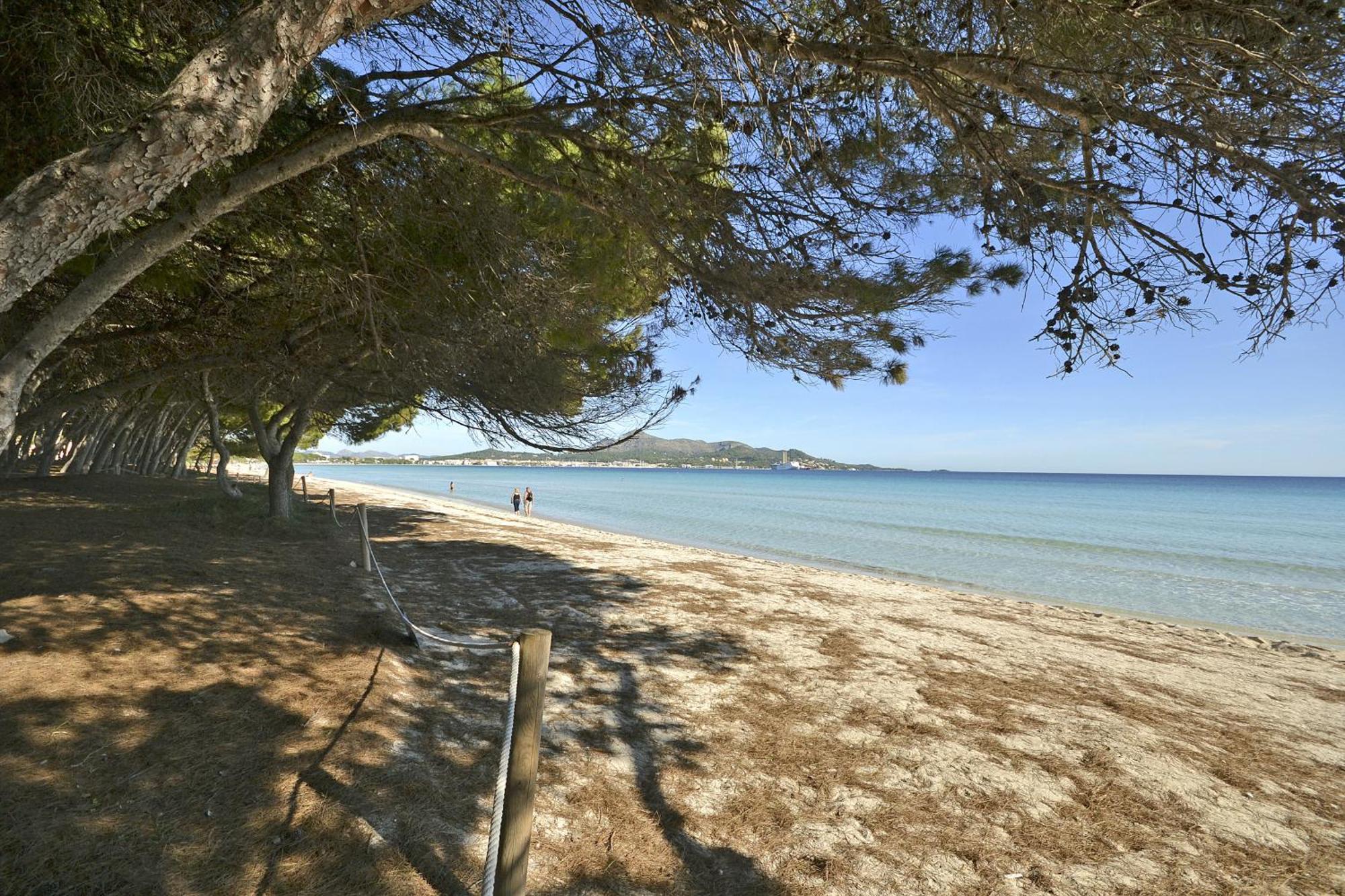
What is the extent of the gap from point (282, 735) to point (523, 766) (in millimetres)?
1751

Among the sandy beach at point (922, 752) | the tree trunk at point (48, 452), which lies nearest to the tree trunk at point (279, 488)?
the sandy beach at point (922, 752)

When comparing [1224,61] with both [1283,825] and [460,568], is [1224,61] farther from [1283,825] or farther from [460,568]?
[460,568]

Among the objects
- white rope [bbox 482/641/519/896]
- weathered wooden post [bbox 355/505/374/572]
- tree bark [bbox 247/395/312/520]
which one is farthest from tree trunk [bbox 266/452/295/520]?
white rope [bbox 482/641/519/896]

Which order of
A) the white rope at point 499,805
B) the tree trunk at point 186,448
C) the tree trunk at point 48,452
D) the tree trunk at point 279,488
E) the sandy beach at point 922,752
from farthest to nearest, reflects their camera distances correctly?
1. the tree trunk at point 186,448
2. the tree trunk at point 48,452
3. the tree trunk at point 279,488
4. the sandy beach at point 922,752
5. the white rope at point 499,805

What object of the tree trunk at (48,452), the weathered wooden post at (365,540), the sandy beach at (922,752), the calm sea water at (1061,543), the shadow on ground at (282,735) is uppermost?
the tree trunk at (48,452)

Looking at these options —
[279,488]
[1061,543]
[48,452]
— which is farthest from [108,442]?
[1061,543]

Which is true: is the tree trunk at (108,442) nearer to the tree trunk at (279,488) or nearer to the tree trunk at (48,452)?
the tree trunk at (48,452)

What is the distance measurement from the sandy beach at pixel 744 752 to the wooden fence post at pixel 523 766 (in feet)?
0.97

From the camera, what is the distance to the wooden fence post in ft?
7.94

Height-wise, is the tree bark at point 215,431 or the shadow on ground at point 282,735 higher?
the tree bark at point 215,431

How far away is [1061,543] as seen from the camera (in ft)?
82.5

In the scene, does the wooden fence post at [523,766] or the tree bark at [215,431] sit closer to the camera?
the wooden fence post at [523,766]

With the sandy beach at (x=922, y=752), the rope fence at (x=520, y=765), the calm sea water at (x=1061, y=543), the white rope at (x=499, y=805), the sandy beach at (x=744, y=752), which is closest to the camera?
the white rope at (x=499, y=805)

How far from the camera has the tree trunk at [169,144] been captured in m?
2.41
